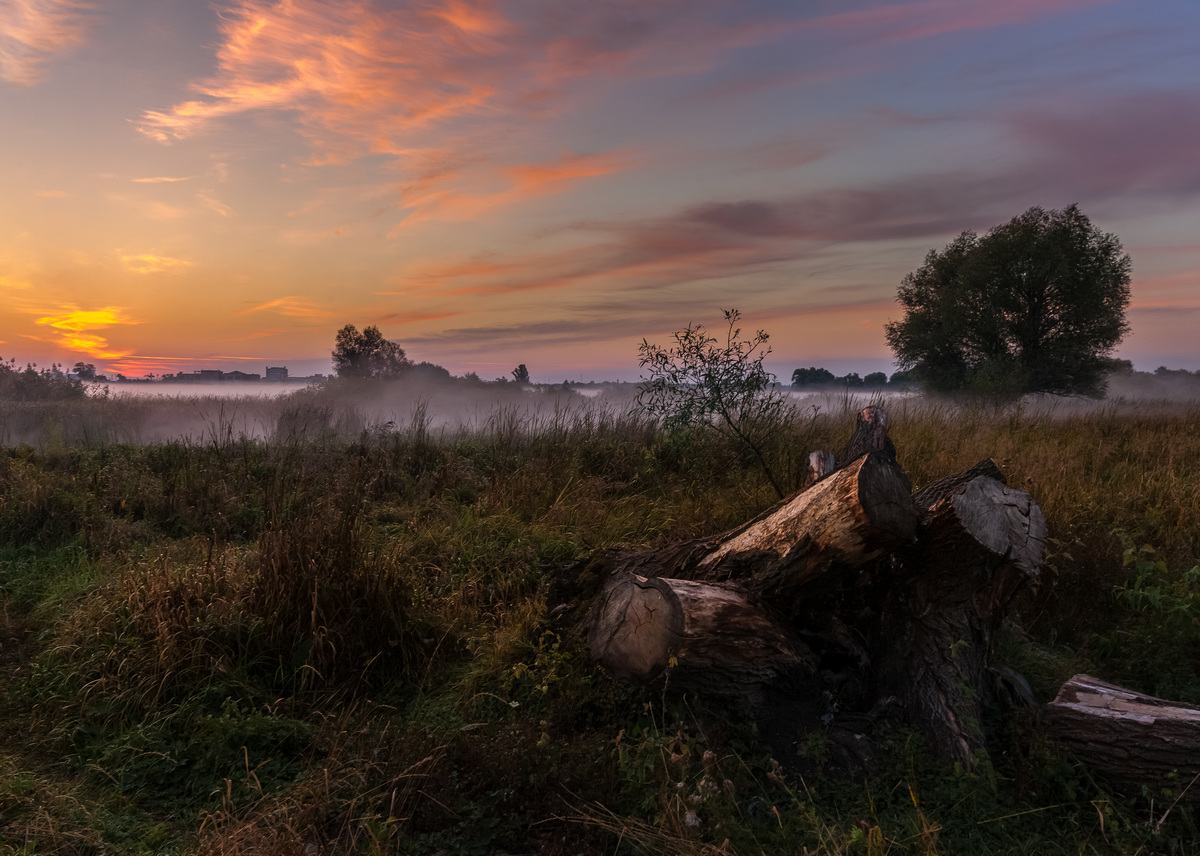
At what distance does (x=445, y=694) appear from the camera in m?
3.98

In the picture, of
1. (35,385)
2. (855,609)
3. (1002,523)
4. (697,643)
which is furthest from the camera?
(35,385)

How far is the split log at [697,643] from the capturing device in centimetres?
342

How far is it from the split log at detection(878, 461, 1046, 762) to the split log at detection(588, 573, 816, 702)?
0.56m

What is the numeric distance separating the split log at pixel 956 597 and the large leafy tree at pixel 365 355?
39327 mm

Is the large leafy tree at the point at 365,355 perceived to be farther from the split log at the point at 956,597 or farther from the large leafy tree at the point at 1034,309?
the split log at the point at 956,597

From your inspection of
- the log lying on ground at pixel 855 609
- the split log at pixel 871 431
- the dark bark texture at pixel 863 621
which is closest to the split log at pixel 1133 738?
the dark bark texture at pixel 863 621

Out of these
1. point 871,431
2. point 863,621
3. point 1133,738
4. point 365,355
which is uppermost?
point 365,355

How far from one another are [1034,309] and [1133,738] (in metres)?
29.0

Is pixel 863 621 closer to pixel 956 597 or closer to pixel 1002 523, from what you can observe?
pixel 956 597

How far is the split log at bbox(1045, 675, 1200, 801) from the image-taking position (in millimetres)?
2893

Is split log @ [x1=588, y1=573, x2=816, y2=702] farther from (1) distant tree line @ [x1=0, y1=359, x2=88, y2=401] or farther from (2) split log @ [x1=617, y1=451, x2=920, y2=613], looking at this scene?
(1) distant tree line @ [x1=0, y1=359, x2=88, y2=401]

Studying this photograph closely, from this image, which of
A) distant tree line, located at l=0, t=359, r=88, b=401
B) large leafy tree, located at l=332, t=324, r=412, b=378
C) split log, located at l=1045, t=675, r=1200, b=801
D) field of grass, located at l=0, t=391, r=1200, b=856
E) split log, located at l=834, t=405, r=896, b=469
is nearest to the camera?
field of grass, located at l=0, t=391, r=1200, b=856

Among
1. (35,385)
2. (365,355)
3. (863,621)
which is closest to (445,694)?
(863,621)

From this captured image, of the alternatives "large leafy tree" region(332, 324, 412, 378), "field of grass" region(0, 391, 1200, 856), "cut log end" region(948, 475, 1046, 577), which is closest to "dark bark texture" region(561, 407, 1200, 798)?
"cut log end" region(948, 475, 1046, 577)
